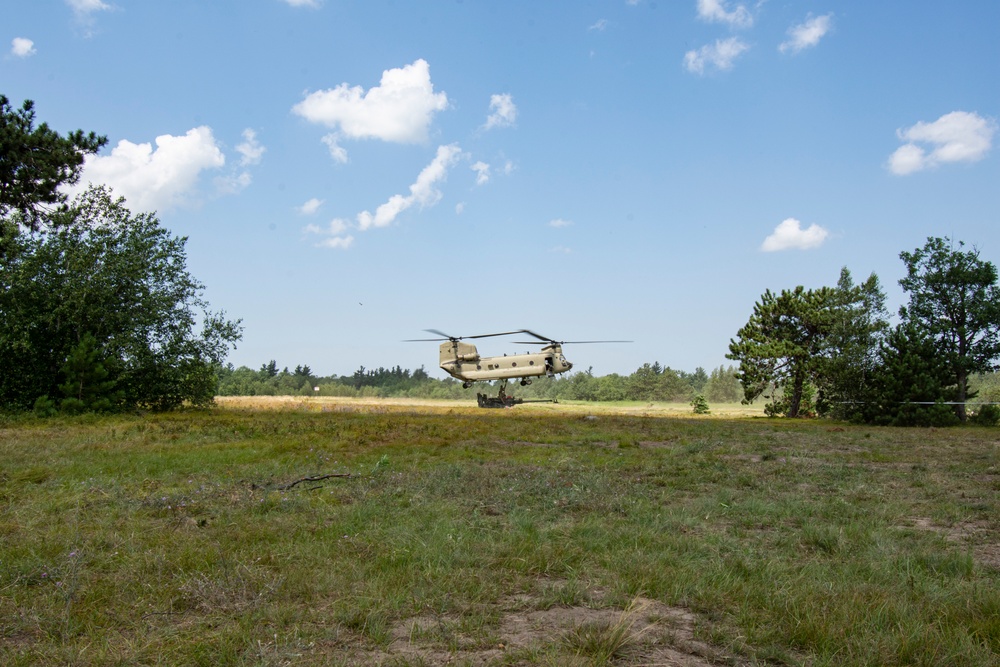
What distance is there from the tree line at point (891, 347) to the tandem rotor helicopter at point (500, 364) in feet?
41.6

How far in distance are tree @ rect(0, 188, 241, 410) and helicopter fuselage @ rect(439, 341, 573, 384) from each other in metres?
15.1

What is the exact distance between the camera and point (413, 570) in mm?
5109

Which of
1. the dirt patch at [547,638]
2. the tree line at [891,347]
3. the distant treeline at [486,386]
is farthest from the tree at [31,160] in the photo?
the distant treeline at [486,386]

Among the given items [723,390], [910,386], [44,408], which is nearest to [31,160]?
[44,408]

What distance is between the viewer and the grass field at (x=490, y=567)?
12.4 ft

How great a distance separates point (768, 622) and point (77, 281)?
31.5 metres

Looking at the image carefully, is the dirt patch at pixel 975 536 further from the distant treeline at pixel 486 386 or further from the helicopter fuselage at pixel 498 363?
the distant treeline at pixel 486 386

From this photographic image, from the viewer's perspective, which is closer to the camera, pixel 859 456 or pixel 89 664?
pixel 89 664

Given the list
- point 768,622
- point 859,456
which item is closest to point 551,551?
point 768,622

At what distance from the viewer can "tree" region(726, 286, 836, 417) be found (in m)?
41.4

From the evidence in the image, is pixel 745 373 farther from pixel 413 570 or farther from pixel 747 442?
pixel 413 570

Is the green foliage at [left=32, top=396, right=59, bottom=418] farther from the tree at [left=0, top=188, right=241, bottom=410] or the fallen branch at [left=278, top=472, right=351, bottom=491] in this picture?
the fallen branch at [left=278, top=472, right=351, bottom=491]

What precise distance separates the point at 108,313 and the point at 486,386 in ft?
249

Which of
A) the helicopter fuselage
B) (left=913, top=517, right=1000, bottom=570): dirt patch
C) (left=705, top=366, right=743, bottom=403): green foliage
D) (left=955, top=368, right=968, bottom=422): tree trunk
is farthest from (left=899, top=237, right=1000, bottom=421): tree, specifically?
(left=705, top=366, right=743, bottom=403): green foliage
